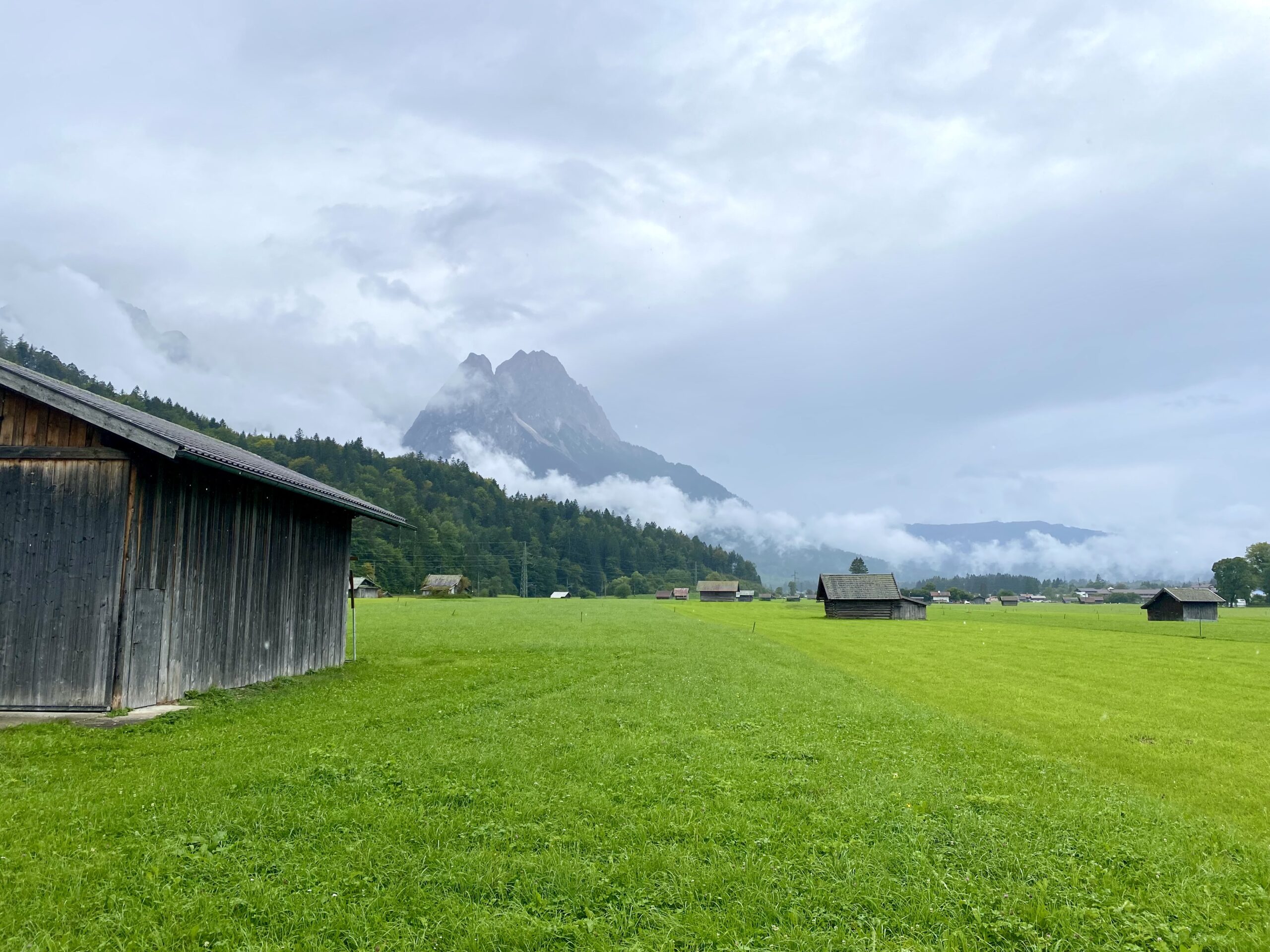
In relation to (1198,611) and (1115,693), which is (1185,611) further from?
(1115,693)

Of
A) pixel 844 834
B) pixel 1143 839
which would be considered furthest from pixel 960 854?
pixel 1143 839

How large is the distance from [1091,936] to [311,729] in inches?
474

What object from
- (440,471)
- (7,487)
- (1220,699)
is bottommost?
(1220,699)

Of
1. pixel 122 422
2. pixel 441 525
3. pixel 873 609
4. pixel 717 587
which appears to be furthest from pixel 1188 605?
pixel 441 525

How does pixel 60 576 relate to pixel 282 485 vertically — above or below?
below

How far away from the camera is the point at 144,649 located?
48.3 ft

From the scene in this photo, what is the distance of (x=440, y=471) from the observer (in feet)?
596

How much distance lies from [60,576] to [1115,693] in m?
26.7

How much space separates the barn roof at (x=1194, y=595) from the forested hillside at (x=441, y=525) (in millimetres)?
103289

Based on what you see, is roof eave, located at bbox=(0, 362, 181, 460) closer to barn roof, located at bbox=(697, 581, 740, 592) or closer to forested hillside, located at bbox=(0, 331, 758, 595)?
forested hillside, located at bbox=(0, 331, 758, 595)

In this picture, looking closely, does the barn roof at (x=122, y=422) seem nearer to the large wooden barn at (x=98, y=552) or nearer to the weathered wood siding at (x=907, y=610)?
the large wooden barn at (x=98, y=552)

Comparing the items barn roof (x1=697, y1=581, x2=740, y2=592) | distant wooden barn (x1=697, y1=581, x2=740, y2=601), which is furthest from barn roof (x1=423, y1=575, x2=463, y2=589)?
distant wooden barn (x1=697, y1=581, x2=740, y2=601)

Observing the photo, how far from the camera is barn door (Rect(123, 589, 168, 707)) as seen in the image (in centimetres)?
1442

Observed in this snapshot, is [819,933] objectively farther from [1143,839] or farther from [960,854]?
[1143,839]
